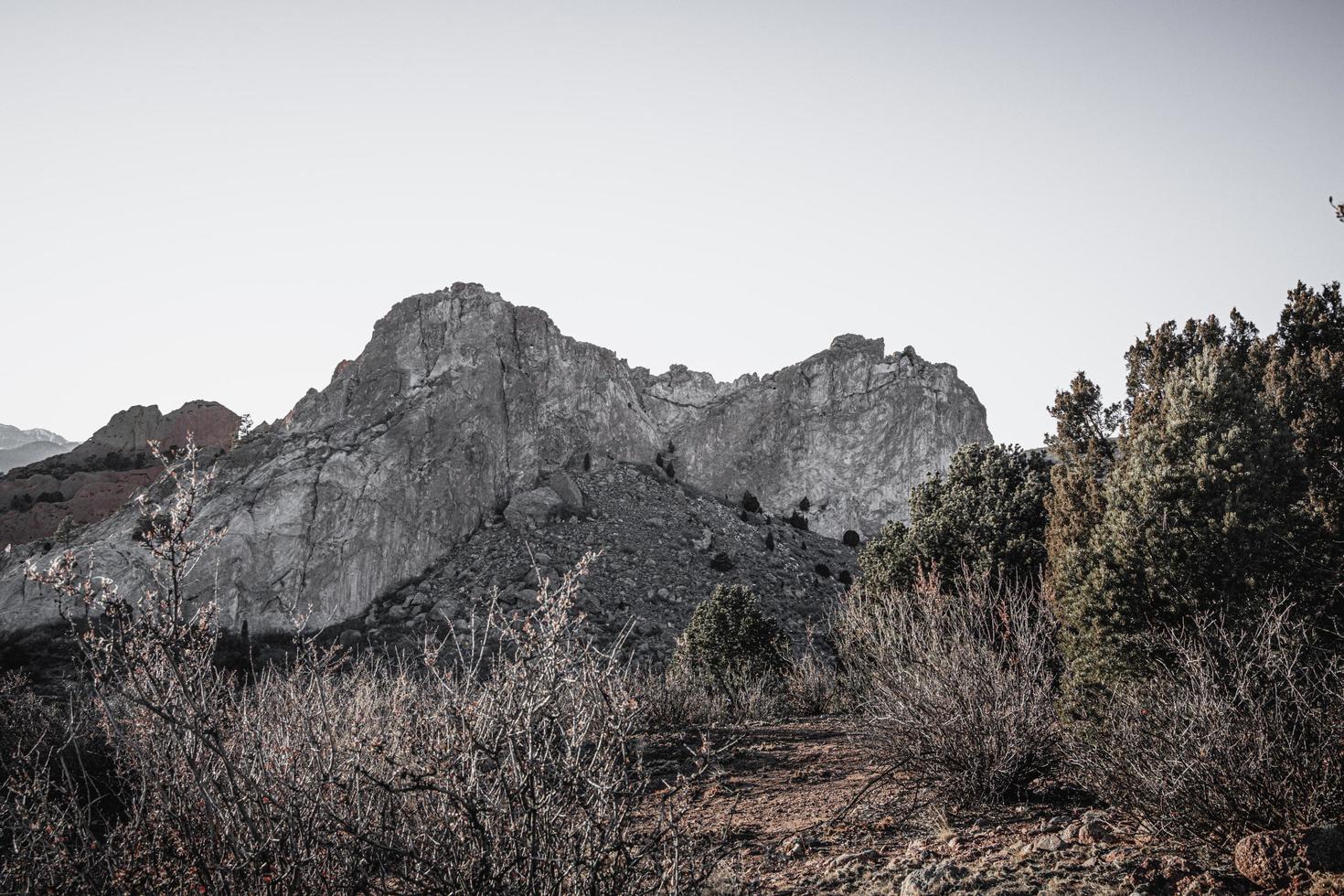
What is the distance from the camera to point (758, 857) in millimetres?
5664

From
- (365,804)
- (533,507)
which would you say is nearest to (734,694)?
(365,804)

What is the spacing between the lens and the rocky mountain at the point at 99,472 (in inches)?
1706

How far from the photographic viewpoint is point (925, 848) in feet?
17.9

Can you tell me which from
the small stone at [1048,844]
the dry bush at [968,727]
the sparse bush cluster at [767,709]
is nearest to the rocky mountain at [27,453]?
the sparse bush cluster at [767,709]

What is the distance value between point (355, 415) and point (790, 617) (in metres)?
29.2

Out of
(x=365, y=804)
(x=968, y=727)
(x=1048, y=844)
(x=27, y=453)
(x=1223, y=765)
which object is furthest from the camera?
(x=27, y=453)

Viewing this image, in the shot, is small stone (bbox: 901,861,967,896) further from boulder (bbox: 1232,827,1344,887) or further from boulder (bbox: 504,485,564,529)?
boulder (bbox: 504,485,564,529)

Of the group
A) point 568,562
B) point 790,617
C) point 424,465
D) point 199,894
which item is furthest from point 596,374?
point 199,894

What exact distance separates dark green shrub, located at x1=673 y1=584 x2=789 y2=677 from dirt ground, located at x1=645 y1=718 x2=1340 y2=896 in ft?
30.3

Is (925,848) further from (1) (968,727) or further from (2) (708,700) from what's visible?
(2) (708,700)

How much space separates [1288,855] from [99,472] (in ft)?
215

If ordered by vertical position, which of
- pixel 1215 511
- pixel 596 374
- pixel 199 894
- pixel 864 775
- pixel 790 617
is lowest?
pixel 790 617

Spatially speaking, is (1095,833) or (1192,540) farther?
(1192,540)

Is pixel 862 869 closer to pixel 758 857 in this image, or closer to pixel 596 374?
pixel 758 857
